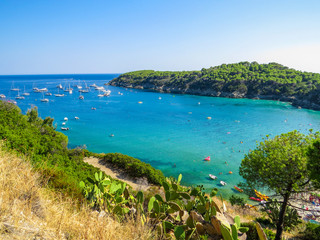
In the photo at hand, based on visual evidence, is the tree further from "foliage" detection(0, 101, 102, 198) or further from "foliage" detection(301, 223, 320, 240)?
"foliage" detection(0, 101, 102, 198)

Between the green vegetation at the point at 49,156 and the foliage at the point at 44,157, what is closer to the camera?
the foliage at the point at 44,157

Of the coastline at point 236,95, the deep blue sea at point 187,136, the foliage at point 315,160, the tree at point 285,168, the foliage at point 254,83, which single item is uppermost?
the foliage at point 254,83

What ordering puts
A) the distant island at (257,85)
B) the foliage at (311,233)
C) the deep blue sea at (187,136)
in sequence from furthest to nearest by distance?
1. the distant island at (257,85)
2. the deep blue sea at (187,136)
3. the foliage at (311,233)

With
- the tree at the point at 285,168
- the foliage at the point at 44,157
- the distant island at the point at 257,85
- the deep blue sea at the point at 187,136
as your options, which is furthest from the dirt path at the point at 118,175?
the distant island at the point at 257,85

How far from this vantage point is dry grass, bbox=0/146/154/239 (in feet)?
8.76

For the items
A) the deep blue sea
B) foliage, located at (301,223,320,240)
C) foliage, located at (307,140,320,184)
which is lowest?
the deep blue sea

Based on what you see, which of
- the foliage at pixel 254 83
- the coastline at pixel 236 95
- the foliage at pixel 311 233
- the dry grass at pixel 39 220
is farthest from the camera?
the foliage at pixel 254 83

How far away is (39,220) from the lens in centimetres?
304

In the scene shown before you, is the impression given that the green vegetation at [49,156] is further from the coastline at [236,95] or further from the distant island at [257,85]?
the distant island at [257,85]

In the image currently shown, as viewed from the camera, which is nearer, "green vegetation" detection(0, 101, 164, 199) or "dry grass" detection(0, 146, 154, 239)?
"dry grass" detection(0, 146, 154, 239)

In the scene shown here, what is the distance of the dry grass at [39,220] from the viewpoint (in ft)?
8.76

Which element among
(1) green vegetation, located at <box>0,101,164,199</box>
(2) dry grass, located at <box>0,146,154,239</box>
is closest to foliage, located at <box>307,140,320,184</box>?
(2) dry grass, located at <box>0,146,154,239</box>

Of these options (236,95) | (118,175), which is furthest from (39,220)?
(236,95)

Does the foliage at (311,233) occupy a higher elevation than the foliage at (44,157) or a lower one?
lower
